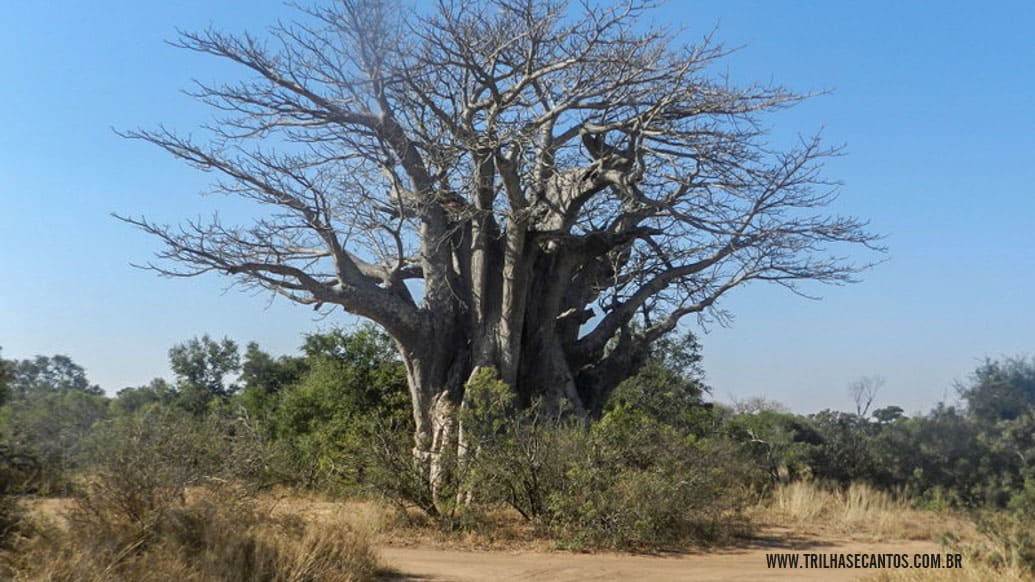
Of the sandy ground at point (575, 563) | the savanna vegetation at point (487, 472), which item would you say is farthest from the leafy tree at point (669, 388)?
the sandy ground at point (575, 563)

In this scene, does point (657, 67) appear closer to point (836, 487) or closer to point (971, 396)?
point (836, 487)

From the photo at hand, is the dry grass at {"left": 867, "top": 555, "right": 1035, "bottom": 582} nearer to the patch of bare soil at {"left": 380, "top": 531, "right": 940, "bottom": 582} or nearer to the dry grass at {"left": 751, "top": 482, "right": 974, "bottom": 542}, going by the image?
the patch of bare soil at {"left": 380, "top": 531, "right": 940, "bottom": 582}

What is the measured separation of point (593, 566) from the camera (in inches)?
370

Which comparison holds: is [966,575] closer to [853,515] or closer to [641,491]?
[641,491]

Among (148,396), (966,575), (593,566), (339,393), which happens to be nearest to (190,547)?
(593,566)

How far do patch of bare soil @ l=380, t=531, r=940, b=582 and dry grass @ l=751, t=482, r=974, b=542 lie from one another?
2119mm

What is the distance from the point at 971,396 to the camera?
19.3 meters

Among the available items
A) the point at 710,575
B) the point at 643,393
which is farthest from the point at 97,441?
the point at 643,393

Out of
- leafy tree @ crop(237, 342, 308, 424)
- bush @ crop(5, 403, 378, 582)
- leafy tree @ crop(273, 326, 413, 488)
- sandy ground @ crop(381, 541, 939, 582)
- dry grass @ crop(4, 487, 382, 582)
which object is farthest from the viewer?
leafy tree @ crop(237, 342, 308, 424)

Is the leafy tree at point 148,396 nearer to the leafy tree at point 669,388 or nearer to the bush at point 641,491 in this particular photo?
the leafy tree at point 669,388

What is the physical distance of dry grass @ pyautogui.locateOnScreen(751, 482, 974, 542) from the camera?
1312cm

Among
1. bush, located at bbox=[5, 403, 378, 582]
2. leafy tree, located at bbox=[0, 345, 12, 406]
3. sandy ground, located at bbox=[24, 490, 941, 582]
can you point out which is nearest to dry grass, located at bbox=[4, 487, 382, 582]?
bush, located at bbox=[5, 403, 378, 582]

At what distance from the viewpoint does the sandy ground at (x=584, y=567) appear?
8.77 m

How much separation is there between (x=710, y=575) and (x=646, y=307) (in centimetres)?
750
